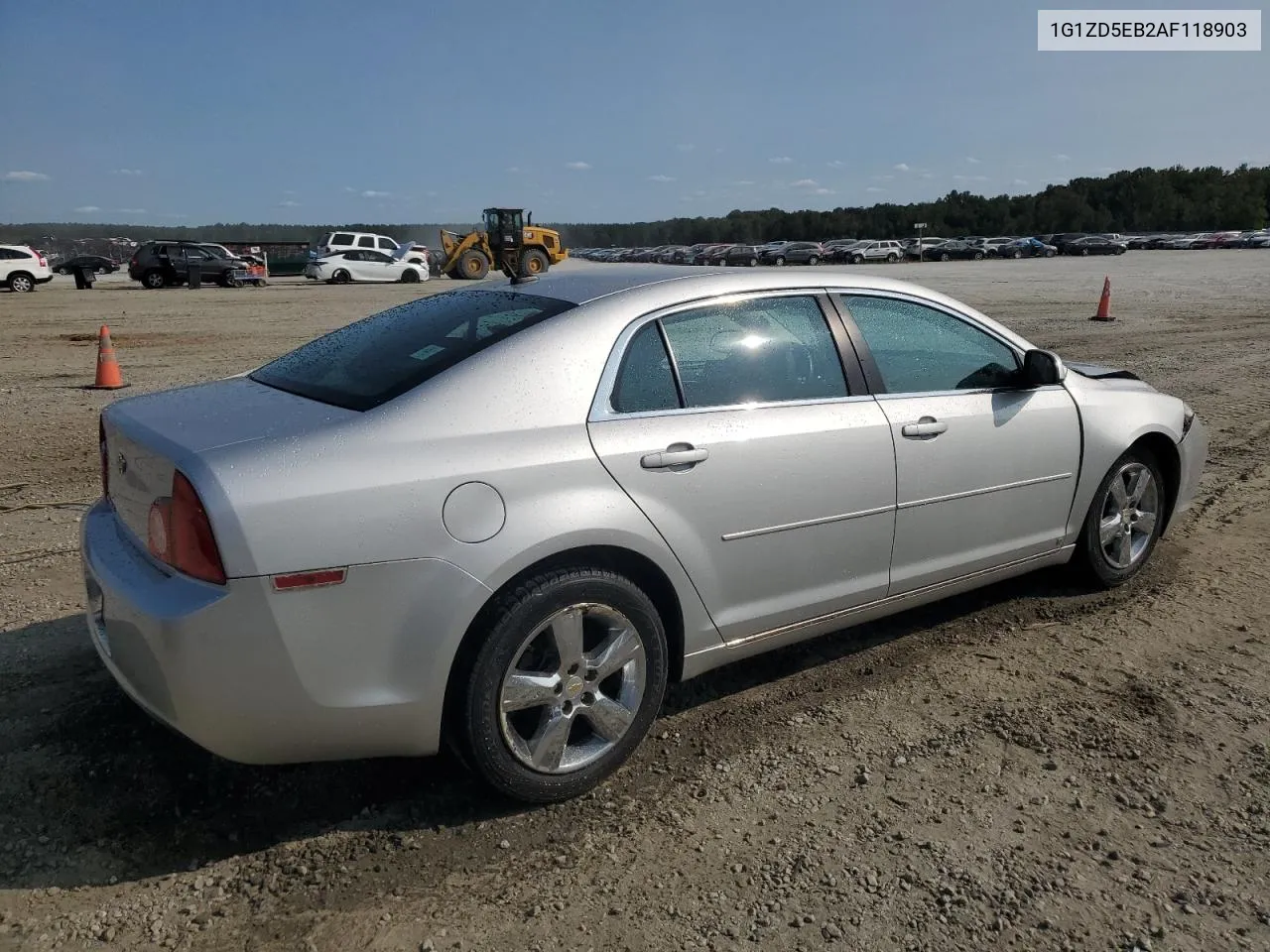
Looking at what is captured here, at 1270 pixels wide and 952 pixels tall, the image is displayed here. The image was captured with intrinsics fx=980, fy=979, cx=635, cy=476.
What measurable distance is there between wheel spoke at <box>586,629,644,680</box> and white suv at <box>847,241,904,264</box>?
208 ft

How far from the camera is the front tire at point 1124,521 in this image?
4466 millimetres

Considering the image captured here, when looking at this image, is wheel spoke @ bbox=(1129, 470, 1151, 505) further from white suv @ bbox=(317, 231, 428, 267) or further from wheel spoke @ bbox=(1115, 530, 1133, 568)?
white suv @ bbox=(317, 231, 428, 267)

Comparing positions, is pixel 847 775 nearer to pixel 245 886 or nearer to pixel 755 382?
pixel 755 382

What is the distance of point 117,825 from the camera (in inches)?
110

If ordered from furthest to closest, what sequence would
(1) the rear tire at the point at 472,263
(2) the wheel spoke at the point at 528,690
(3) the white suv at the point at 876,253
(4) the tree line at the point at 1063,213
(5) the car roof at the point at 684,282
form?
1. (4) the tree line at the point at 1063,213
2. (3) the white suv at the point at 876,253
3. (1) the rear tire at the point at 472,263
4. (5) the car roof at the point at 684,282
5. (2) the wheel spoke at the point at 528,690

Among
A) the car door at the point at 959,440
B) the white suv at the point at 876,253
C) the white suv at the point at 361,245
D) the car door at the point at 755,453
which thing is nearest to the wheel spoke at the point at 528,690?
the car door at the point at 755,453

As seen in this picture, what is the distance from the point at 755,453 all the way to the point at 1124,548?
246 cm

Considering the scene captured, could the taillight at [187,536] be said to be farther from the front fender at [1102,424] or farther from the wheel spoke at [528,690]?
the front fender at [1102,424]

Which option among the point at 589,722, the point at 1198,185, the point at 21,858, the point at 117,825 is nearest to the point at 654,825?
the point at 589,722

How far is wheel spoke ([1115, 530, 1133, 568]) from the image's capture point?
4648 mm

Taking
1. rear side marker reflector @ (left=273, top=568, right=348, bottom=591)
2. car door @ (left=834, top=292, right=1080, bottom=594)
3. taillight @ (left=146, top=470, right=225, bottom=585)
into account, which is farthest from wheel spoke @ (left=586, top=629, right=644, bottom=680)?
car door @ (left=834, top=292, right=1080, bottom=594)

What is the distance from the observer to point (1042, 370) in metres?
4.04

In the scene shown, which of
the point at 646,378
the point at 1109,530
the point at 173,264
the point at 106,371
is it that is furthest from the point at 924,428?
the point at 173,264

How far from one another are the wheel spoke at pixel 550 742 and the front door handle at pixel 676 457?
0.80 metres
